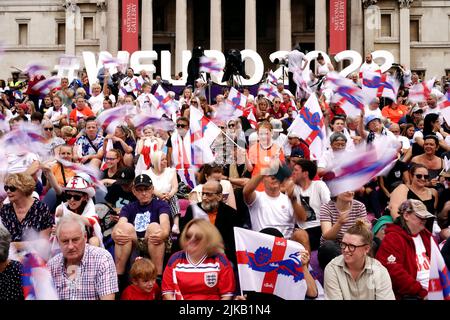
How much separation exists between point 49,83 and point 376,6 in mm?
40254

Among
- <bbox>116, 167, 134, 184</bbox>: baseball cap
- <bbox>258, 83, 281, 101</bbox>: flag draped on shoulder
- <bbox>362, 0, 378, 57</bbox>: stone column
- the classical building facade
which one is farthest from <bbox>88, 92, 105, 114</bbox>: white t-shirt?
<bbox>362, 0, 378, 57</bbox>: stone column

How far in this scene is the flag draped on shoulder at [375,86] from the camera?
1861 centimetres

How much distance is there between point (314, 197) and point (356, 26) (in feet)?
152

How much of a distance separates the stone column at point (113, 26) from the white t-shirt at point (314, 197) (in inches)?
1801

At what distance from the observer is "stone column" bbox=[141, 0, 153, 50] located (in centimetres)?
5378

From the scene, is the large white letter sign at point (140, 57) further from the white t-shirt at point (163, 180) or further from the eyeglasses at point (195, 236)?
the eyeglasses at point (195, 236)

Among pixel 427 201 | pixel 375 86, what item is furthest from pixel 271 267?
pixel 375 86

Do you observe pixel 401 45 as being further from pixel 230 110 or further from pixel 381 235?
pixel 381 235

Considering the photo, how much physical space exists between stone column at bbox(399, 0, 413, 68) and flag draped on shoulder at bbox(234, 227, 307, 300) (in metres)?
52.1

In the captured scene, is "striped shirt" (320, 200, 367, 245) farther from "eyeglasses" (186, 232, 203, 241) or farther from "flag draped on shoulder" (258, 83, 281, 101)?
"flag draped on shoulder" (258, 83, 281, 101)

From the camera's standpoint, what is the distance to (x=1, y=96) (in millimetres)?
26203

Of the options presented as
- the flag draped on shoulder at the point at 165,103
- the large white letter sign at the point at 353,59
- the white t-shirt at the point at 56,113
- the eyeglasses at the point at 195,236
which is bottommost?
the eyeglasses at the point at 195,236

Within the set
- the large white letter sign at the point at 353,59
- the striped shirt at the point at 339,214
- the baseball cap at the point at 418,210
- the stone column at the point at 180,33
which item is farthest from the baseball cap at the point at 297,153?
the stone column at the point at 180,33

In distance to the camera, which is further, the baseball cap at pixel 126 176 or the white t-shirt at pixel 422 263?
the baseball cap at pixel 126 176
